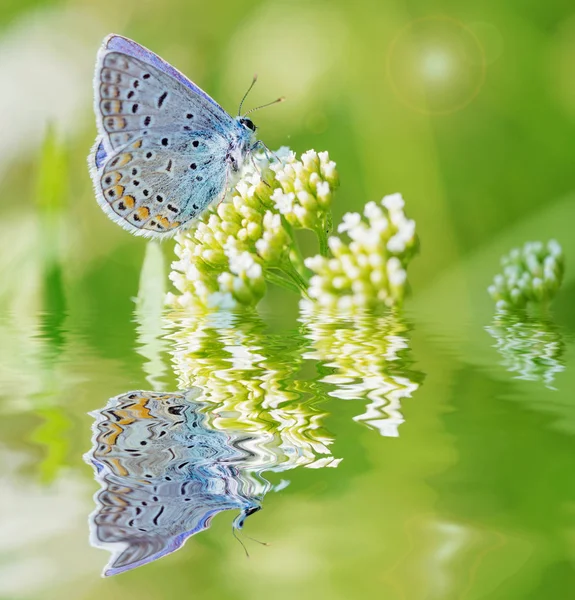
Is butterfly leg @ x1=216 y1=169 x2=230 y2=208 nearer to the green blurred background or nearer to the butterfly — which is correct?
the butterfly

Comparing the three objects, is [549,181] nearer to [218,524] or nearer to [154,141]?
[154,141]

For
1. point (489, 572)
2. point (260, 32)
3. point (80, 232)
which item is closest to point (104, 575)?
point (489, 572)

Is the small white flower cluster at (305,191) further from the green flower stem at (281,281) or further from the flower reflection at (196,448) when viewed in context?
the flower reflection at (196,448)

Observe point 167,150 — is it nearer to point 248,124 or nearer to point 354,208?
point 248,124

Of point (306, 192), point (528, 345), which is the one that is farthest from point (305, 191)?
point (528, 345)

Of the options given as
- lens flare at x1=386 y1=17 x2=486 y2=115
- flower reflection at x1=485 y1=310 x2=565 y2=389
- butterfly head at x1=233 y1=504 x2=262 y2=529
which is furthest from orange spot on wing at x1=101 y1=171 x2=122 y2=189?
butterfly head at x1=233 y1=504 x2=262 y2=529

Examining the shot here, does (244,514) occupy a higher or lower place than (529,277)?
lower

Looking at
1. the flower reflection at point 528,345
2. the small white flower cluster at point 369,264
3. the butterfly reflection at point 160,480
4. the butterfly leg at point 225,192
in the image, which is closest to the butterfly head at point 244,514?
the butterfly reflection at point 160,480
